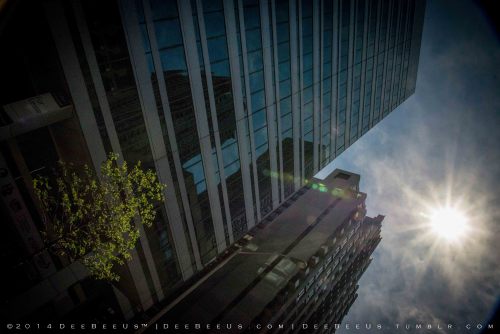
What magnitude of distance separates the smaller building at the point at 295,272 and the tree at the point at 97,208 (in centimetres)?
1836


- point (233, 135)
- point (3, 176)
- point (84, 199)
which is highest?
point (3, 176)

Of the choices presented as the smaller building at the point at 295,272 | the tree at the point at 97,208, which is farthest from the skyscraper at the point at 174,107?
the smaller building at the point at 295,272

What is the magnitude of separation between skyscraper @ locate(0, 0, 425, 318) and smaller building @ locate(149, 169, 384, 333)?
14.0 meters

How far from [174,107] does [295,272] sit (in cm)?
3409

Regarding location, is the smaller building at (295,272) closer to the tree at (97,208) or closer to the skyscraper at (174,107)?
the skyscraper at (174,107)

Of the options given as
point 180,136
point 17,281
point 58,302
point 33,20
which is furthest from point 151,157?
point 58,302

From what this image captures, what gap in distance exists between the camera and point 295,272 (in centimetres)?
4184

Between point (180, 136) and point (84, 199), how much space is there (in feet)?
23.4

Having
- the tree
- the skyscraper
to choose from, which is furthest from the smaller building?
the tree

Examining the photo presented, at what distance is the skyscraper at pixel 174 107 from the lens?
13.2m

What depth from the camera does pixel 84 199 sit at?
54.9 ft

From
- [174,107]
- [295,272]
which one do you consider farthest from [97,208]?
[295,272]

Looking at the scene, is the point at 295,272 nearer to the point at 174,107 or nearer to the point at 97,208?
the point at 97,208

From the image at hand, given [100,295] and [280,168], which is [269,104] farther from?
[100,295]
